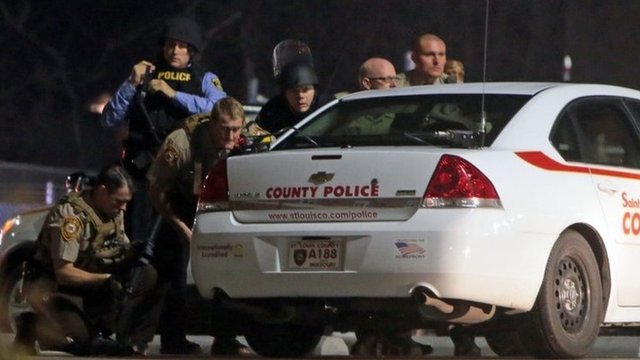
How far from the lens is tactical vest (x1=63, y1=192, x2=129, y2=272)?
9.54 meters

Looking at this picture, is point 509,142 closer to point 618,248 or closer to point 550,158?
point 550,158

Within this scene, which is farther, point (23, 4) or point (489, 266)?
point (23, 4)

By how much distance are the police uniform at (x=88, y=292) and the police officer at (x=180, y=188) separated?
17 centimetres

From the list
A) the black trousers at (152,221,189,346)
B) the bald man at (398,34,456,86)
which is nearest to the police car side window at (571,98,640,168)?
the bald man at (398,34,456,86)

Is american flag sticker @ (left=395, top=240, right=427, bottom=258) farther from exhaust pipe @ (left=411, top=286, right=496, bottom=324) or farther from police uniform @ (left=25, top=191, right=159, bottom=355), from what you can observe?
police uniform @ (left=25, top=191, right=159, bottom=355)

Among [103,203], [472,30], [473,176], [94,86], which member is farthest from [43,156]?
[473,176]

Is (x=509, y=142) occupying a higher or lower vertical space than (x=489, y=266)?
higher

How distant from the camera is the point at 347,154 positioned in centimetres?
805

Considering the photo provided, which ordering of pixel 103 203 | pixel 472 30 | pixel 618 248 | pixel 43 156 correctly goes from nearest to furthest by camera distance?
1. pixel 618 248
2. pixel 103 203
3. pixel 472 30
4. pixel 43 156

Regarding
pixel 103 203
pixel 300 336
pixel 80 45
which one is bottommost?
pixel 300 336

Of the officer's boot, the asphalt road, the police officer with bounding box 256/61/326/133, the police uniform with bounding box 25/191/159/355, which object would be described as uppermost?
the police officer with bounding box 256/61/326/133

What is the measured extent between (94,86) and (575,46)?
9.08 meters

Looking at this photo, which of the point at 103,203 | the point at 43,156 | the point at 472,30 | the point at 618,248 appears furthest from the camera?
the point at 43,156

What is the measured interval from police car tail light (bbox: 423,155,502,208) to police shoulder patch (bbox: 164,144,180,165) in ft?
6.96
